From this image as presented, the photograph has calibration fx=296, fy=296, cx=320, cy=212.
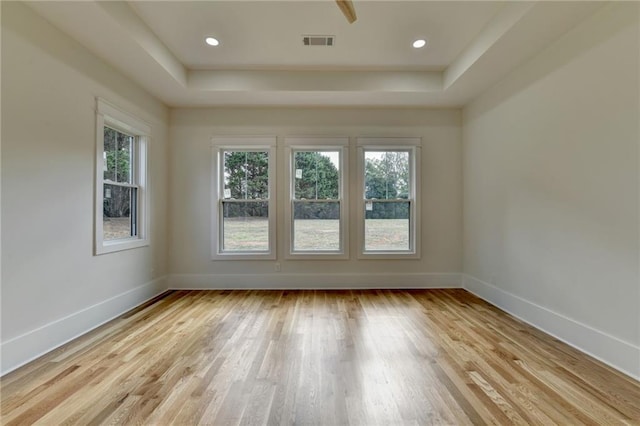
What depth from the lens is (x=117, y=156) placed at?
3.50m

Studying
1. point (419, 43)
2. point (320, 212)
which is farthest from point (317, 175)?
point (419, 43)

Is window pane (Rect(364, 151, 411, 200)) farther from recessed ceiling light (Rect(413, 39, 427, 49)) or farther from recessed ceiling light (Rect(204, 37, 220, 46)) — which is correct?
recessed ceiling light (Rect(204, 37, 220, 46))

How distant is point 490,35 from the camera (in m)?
2.84

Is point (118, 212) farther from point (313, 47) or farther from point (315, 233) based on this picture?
point (313, 47)

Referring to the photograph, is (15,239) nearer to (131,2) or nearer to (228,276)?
(131,2)

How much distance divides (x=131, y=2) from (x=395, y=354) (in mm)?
3721

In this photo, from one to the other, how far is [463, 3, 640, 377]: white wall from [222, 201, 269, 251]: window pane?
3193 mm

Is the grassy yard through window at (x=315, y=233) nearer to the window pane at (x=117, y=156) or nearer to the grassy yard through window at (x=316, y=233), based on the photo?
the grassy yard through window at (x=316, y=233)

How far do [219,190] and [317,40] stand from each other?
2.55 metres

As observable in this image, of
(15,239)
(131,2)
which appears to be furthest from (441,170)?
(15,239)

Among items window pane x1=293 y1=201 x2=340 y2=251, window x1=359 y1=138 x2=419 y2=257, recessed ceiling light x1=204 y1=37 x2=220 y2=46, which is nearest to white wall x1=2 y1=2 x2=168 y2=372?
recessed ceiling light x1=204 y1=37 x2=220 y2=46

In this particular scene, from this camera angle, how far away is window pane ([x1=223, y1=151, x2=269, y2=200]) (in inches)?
180

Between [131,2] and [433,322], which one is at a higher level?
[131,2]

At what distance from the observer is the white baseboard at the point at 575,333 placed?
212 centimetres
